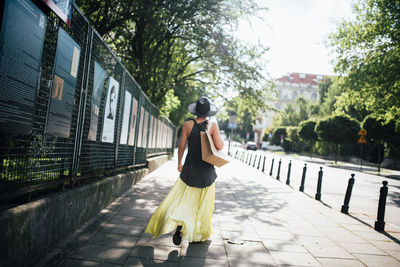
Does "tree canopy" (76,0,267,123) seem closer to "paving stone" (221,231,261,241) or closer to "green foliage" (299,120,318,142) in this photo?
"paving stone" (221,231,261,241)

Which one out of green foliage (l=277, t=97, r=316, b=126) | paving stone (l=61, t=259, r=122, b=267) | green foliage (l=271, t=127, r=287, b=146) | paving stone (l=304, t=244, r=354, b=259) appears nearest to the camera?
paving stone (l=61, t=259, r=122, b=267)

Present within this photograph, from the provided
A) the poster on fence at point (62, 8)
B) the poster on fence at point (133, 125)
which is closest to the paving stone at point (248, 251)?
the poster on fence at point (62, 8)

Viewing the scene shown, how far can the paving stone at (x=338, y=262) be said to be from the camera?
3613 mm

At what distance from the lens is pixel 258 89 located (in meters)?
14.9

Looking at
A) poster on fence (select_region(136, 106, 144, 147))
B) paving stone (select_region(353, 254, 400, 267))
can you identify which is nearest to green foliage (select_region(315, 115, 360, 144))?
poster on fence (select_region(136, 106, 144, 147))

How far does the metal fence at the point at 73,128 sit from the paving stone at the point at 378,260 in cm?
390

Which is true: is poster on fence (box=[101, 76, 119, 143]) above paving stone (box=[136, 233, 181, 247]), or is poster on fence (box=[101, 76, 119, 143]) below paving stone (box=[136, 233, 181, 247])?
above

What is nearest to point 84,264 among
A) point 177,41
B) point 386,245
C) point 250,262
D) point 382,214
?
point 250,262

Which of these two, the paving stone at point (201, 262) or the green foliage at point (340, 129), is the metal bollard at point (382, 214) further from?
the green foliage at point (340, 129)

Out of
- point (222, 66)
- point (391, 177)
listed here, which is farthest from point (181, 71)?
point (391, 177)

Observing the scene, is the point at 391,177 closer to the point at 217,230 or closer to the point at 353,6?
the point at 353,6

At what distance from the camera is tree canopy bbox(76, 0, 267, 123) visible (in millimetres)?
9055

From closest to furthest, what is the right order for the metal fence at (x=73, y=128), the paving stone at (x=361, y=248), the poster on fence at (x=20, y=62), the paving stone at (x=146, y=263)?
1. the poster on fence at (x=20, y=62)
2. the metal fence at (x=73, y=128)
3. the paving stone at (x=146, y=263)
4. the paving stone at (x=361, y=248)

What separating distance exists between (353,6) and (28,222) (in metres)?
23.5
